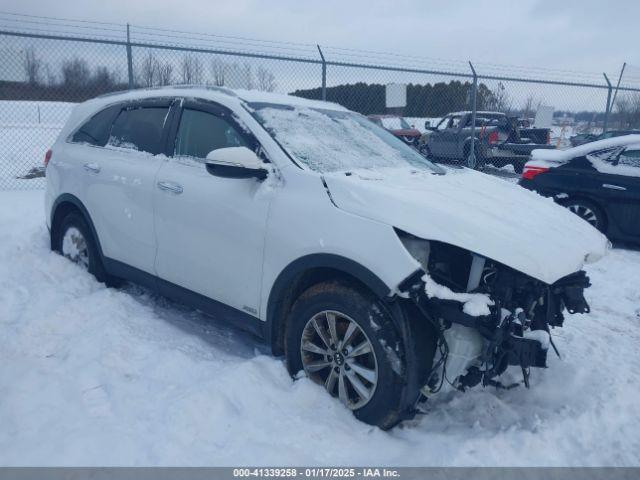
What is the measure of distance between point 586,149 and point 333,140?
16.6ft

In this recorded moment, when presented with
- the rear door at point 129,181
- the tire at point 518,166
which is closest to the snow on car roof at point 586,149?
the rear door at point 129,181

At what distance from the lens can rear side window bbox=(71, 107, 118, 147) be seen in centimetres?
445

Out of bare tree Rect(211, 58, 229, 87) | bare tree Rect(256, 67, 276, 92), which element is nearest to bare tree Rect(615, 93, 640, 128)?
bare tree Rect(256, 67, 276, 92)

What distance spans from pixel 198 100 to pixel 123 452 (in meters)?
2.39

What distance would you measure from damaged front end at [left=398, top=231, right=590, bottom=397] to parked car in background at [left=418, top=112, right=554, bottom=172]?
10128 mm

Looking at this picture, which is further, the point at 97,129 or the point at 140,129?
the point at 97,129

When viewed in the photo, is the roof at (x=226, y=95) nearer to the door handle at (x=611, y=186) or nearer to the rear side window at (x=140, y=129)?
the rear side window at (x=140, y=129)

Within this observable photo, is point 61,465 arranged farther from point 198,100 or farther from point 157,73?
point 157,73

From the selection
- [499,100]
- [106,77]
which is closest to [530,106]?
[499,100]

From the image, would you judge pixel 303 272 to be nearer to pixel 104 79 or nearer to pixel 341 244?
pixel 341 244

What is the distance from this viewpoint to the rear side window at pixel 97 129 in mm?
4449

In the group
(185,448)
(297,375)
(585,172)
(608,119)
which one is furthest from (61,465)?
(608,119)

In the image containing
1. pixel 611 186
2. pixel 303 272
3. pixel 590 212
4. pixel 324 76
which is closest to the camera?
pixel 303 272

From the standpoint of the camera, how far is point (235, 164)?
9.71 feet
